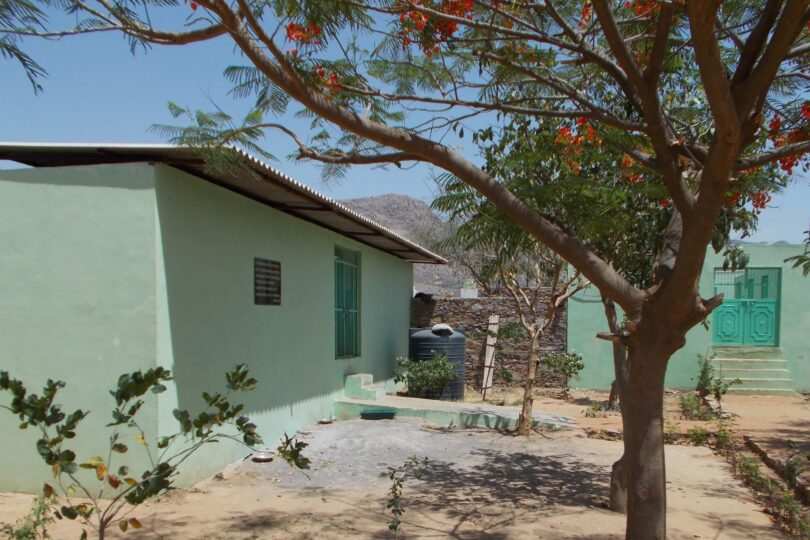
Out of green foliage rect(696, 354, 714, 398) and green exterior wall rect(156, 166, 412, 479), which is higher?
green exterior wall rect(156, 166, 412, 479)

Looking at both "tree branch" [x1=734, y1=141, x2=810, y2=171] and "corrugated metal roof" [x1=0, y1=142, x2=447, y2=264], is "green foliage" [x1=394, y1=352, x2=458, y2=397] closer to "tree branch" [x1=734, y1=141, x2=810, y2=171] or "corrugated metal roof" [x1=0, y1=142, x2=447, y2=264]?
"corrugated metal roof" [x1=0, y1=142, x2=447, y2=264]

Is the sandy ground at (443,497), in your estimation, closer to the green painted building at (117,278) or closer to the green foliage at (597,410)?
the green painted building at (117,278)

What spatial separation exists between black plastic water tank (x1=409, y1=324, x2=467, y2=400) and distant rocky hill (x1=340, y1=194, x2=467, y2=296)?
5327 mm

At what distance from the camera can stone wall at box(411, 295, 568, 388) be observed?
49.2ft

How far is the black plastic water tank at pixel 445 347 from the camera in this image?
13133 mm

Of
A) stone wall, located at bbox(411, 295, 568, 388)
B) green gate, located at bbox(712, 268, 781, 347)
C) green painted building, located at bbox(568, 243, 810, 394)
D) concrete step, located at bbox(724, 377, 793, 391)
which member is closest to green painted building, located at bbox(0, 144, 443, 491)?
stone wall, located at bbox(411, 295, 568, 388)

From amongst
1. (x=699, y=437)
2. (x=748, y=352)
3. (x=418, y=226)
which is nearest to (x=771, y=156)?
(x=699, y=437)

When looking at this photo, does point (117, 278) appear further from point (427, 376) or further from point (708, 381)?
point (708, 381)

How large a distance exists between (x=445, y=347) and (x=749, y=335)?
7433mm

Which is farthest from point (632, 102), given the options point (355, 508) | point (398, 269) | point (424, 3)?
point (398, 269)

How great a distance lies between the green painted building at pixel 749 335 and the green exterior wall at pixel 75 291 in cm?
1048

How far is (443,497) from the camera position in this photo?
6.20 m

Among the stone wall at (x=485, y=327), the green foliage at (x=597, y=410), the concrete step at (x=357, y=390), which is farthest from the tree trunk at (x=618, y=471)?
the stone wall at (x=485, y=327)

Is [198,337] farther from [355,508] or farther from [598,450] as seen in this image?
[598,450]
